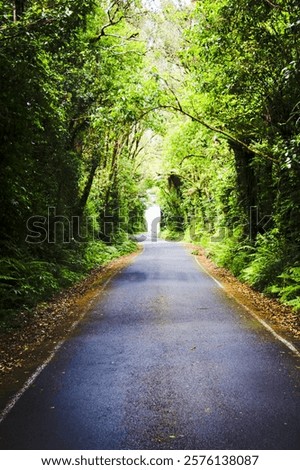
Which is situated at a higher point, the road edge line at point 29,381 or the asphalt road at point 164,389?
the asphalt road at point 164,389

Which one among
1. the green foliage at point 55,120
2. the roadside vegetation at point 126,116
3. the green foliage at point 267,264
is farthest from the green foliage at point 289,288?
the green foliage at point 55,120

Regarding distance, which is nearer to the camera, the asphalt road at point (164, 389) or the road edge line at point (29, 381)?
the asphalt road at point (164, 389)

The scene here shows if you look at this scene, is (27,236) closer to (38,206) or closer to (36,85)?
(38,206)

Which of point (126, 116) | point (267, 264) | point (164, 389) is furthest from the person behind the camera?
point (267, 264)

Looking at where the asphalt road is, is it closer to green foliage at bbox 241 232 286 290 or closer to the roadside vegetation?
the roadside vegetation

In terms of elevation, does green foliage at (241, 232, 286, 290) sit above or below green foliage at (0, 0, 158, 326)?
below

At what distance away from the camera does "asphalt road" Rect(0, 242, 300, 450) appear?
4.35 metres

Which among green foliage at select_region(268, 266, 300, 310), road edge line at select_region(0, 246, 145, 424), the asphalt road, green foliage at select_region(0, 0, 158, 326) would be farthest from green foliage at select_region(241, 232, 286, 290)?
road edge line at select_region(0, 246, 145, 424)

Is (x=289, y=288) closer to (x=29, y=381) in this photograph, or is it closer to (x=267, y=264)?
(x=267, y=264)

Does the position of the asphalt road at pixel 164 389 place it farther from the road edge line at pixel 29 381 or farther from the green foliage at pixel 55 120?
the green foliage at pixel 55 120

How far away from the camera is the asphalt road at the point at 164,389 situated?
4348 mm

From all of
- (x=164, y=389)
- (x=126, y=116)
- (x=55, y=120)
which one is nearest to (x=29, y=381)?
(x=164, y=389)

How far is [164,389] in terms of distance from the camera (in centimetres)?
561

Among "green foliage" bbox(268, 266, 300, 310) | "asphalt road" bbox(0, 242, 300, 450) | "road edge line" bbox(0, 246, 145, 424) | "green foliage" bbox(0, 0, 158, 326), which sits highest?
"green foliage" bbox(0, 0, 158, 326)
